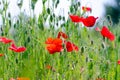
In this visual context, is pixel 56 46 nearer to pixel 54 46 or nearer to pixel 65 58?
pixel 54 46

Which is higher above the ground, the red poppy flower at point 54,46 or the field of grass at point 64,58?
the red poppy flower at point 54,46

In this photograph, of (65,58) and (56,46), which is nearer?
(56,46)

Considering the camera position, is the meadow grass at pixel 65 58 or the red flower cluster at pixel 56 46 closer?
the red flower cluster at pixel 56 46

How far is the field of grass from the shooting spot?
2.01m

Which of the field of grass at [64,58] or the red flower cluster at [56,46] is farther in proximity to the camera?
the field of grass at [64,58]

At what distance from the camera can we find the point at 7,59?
2430 mm

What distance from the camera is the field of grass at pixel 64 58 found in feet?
6.60

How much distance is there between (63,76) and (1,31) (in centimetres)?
84

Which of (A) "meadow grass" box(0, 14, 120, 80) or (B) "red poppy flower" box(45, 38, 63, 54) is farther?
(A) "meadow grass" box(0, 14, 120, 80)

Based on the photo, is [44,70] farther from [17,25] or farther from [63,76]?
[17,25]

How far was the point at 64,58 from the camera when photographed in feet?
6.91

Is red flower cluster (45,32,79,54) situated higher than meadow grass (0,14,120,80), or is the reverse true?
red flower cluster (45,32,79,54)

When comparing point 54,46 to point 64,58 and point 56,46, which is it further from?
point 64,58

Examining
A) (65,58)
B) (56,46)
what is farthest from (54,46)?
(65,58)
